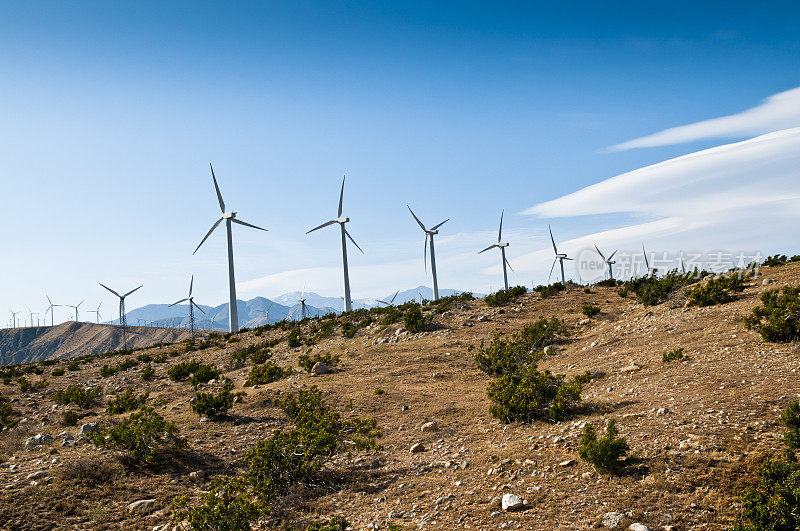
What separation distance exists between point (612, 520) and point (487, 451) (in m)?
4.20

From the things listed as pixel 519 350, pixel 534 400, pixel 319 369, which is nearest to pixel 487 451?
pixel 534 400

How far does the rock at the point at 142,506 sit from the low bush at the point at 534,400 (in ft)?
28.1

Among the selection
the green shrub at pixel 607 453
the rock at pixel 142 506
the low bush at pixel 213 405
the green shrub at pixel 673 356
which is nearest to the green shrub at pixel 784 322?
the green shrub at pixel 673 356

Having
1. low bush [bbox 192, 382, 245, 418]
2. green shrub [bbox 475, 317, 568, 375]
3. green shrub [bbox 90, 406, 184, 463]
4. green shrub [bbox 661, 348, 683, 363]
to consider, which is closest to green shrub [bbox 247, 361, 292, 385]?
low bush [bbox 192, 382, 245, 418]

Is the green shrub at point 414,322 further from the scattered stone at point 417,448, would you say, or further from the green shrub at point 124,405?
the scattered stone at point 417,448

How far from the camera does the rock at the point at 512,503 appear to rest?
7867 millimetres

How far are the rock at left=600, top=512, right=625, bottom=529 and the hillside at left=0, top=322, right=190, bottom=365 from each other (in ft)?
509

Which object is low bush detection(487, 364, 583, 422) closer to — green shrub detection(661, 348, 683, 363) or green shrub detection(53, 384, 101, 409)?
green shrub detection(661, 348, 683, 363)

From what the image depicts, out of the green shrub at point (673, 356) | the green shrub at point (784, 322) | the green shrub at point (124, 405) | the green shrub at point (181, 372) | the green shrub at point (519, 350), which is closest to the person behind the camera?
the green shrub at point (784, 322)

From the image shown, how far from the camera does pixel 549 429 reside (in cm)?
1134

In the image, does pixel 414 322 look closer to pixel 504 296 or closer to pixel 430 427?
pixel 504 296

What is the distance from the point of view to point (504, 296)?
116 feet

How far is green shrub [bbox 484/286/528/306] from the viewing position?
34875mm

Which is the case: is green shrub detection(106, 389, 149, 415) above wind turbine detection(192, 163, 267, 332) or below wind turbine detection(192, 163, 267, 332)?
below
